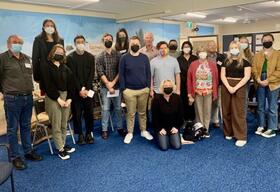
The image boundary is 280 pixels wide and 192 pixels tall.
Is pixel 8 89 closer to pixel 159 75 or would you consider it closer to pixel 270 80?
pixel 159 75

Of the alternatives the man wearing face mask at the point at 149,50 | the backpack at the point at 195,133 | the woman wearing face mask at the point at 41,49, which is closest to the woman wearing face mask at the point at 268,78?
the backpack at the point at 195,133

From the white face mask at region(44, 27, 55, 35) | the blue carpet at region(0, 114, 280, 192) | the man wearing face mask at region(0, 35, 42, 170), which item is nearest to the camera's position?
the blue carpet at region(0, 114, 280, 192)

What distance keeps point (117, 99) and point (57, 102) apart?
1054 mm

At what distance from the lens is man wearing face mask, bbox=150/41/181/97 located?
3.90 metres

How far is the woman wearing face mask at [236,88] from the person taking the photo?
365cm

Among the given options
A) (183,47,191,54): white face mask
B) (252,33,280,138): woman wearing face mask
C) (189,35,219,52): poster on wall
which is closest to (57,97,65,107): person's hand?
(183,47,191,54): white face mask

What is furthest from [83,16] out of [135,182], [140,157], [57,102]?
[135,182]

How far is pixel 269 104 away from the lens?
12.8 feet

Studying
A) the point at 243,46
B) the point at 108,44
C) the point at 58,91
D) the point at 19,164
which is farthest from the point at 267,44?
the point at 19,164

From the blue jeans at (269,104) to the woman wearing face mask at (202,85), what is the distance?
67 cm

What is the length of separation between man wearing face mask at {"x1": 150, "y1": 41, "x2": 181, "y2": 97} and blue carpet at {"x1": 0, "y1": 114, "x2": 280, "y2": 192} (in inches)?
37.0

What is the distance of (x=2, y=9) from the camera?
5.68m

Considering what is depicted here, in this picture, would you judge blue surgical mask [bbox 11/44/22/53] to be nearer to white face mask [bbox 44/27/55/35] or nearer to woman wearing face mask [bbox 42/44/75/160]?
woman wearing face mask [bbox 42/44/75/160]

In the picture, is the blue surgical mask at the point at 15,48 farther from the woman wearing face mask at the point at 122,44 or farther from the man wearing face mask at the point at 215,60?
the man wearing face mask at the point at 215,60
